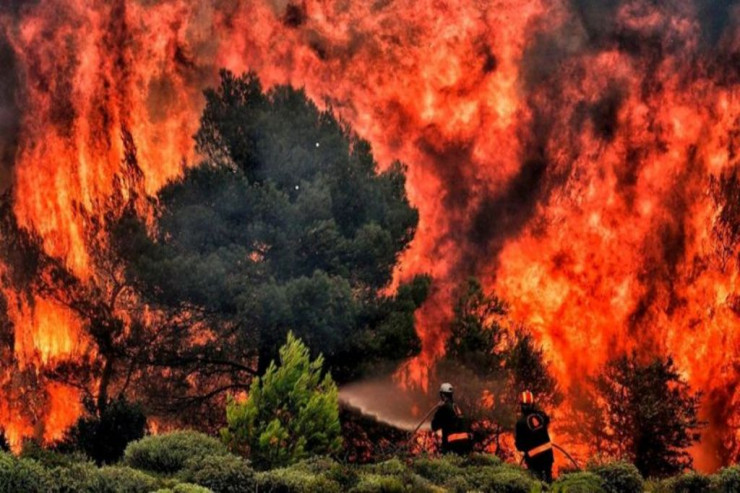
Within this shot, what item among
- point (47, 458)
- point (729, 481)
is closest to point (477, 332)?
point (729, 481)

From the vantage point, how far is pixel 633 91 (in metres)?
50.5

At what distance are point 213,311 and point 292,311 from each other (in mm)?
2916

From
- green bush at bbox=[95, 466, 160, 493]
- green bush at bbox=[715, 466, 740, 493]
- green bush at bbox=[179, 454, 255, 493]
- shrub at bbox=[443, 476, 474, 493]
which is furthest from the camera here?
green bush at bbox=[715, 466, 740, 493]

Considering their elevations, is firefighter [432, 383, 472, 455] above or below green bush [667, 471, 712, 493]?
above

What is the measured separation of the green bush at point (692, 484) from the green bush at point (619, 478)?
949 mm

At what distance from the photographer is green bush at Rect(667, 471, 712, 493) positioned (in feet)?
86.3

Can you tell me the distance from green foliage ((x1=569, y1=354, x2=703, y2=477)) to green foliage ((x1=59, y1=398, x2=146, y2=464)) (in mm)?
15782

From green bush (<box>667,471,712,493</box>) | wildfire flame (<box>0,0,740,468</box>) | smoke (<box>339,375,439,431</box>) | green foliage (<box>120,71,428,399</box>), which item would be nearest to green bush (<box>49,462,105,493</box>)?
green bush (<box>667,471,712,493</box>)

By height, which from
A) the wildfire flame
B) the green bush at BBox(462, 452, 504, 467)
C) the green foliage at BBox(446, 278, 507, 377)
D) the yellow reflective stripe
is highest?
the wildfire flame

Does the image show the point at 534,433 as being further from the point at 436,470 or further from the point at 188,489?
the point at 188,489

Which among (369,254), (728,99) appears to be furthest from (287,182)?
(728,99)

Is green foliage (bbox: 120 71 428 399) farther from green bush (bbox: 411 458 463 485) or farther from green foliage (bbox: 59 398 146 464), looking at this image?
green bush (bbox: 411 458 463 485)

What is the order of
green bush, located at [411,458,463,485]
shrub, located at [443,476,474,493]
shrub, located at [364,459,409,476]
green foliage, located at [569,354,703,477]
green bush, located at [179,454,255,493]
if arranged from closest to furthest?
green bush, located at [179,454,255,493]
shrub, located at [364,459,409,476]
shrub, located at [443,476,474,493]
green bush, located at [411,458,463,485]
green foliage, located at [569,354,703,477]

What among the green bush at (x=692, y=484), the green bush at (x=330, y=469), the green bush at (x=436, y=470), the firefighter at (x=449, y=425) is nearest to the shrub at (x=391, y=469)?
the green bush at (x=330, y=469)
